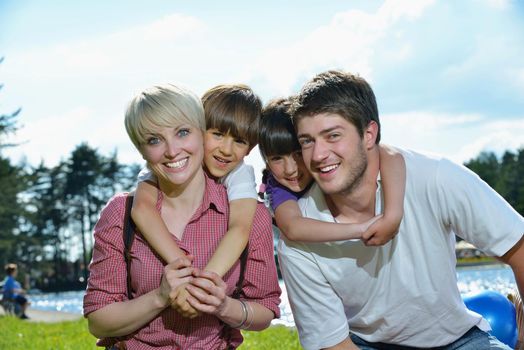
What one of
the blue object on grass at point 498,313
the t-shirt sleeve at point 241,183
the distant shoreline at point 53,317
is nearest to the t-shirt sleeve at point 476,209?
the t-shirt sleeve at point 241,183

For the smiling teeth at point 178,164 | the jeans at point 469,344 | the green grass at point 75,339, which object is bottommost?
the green grass at point 75,339

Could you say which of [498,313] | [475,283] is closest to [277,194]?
[498,313]

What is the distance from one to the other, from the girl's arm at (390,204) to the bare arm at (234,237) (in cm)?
52

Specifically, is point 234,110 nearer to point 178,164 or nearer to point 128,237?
point 178,164

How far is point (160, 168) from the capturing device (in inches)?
129

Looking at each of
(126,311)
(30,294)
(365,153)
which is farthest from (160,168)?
(30,294)

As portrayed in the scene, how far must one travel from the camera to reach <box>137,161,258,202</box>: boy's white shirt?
347 cm

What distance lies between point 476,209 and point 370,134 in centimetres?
59

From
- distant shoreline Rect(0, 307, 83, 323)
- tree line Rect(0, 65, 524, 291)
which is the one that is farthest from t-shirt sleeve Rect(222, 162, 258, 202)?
tree line Rect(0, 65, 524, 291)

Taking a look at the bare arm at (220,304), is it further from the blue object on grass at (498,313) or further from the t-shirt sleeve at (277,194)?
the blue object on grass at (498,313)

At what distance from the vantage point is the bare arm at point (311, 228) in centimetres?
336

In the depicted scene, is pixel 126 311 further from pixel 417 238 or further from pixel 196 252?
pixel 417 238

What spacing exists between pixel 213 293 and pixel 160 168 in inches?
23.6

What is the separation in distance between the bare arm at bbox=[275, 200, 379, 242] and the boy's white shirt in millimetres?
206
